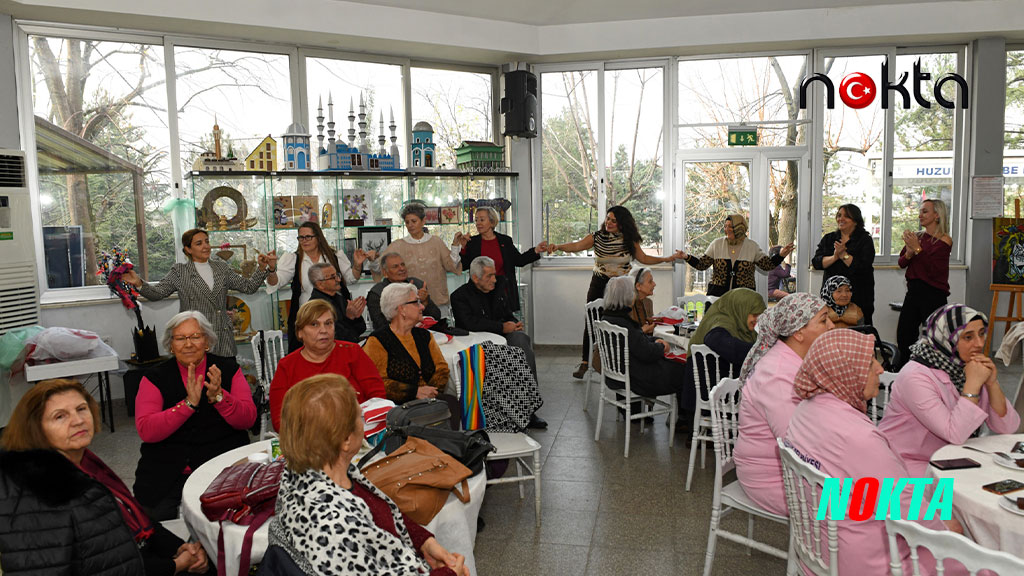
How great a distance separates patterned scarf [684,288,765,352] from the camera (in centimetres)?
456

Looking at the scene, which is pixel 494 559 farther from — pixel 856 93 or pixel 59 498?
pixel 856 93

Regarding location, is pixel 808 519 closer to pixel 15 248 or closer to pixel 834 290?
pixel 834 290

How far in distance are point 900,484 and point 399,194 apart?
564 cm

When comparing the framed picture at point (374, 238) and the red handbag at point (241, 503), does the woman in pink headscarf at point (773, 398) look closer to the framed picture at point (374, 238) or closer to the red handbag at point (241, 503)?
the red handbag at point (241, 503)

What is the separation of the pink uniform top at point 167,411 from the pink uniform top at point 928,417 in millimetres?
2915

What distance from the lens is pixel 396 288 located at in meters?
4.29

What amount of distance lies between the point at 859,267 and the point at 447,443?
5028mm

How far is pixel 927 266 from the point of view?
6535 millimetres

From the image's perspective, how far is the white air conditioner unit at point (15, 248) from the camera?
18.5 ft

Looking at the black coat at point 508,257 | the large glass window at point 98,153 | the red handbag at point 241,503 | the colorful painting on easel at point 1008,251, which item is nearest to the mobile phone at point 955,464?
the red handbag at point 241,503

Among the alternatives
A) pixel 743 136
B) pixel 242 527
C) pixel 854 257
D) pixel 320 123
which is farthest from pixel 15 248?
pixel 743 136

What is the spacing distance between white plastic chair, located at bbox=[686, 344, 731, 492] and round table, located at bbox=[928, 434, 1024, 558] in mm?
1288

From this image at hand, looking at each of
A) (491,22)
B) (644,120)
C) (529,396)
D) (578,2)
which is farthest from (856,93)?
(529,396)

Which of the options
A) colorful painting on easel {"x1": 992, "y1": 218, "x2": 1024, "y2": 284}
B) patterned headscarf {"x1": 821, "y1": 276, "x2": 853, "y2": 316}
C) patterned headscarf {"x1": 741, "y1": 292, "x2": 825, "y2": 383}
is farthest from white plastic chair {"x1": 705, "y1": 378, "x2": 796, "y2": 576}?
colorful painting on easel {"x1": 992, "y1": 218, "x2": 1024, "y2": 284}
